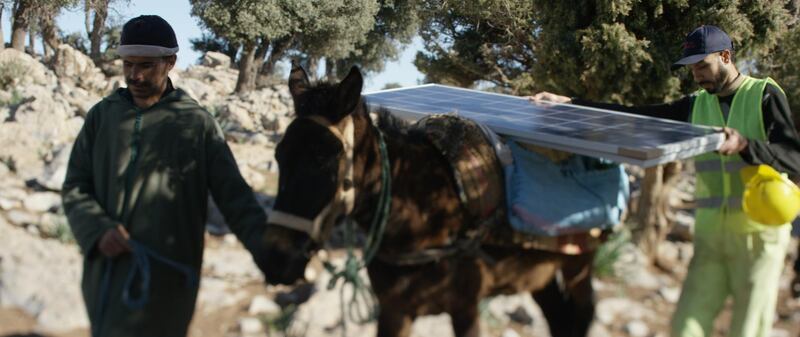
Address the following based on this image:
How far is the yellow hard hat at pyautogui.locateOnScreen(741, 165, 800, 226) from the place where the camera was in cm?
295

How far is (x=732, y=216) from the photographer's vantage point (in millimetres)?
3281

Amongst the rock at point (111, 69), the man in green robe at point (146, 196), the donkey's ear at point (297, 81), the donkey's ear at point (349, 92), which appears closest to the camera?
the donkey's ear at point (349, 92)

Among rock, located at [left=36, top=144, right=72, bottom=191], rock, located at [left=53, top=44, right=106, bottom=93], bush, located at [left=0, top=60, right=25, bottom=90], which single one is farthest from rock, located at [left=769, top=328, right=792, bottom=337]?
rock, located at [left=53, top=44, right=106, bottom=93]

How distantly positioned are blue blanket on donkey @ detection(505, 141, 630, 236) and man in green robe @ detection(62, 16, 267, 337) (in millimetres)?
1108

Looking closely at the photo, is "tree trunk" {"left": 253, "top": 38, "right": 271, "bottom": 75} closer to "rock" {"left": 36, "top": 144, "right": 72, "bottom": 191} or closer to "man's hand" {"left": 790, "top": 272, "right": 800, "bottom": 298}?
"rock" {"left": 36, "top": 144, "right": 72, "bottom": 191}

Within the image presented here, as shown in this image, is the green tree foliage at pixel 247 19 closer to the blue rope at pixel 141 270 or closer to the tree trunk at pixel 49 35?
the tree trunk at pixel 49 35

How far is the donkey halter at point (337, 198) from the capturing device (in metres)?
2.28

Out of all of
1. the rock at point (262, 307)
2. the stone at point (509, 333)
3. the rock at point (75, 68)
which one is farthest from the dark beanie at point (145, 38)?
the rock at point (75, 68)

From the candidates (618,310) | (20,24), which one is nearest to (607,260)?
(618,310)

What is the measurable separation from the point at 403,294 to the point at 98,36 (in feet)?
91.0

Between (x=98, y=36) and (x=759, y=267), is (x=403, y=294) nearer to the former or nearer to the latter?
(x=759, y=267)

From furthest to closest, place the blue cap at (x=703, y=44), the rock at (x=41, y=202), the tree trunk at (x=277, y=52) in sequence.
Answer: the tree trunk at (x=277, y=52) < the rock at (x=41, y=202) < the blue cap at (x=703, y=44)

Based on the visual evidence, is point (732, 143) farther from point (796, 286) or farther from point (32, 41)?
point (32, 41)

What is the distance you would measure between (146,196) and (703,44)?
2.63m
